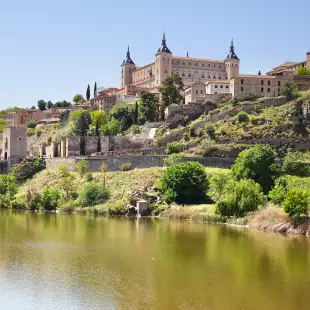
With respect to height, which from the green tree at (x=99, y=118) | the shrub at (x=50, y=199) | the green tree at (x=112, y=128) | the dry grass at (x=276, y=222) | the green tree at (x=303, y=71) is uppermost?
the green tree at (x=303, y=71)

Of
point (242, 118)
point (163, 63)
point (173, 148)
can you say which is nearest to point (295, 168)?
point (173, 148)

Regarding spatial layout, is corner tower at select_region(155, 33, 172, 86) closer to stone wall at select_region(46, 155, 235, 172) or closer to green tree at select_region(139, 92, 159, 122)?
green tree at select_region(139, 92, 159, 122)

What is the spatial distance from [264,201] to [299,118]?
25.9 m

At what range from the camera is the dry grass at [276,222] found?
39.3m

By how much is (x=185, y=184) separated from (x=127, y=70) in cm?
6609

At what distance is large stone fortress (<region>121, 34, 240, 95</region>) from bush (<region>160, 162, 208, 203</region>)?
159 ft

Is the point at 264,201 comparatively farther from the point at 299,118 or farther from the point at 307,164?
the point at 299,118

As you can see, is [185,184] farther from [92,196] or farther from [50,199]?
[50,199]

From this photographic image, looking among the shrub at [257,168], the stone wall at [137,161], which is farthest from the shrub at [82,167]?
the shrub at [257,168]

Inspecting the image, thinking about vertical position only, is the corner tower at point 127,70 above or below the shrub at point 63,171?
above

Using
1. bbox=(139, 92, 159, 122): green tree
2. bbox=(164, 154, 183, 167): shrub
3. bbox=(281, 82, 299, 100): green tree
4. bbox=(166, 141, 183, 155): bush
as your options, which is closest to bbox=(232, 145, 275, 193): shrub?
bbox=(164, 154, 183, 167): shrub

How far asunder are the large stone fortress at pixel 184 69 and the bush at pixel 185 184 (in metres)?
48.6

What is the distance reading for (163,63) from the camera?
99688 millimetres

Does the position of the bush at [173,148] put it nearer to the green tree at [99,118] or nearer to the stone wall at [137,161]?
the stone wall at [137,161]
